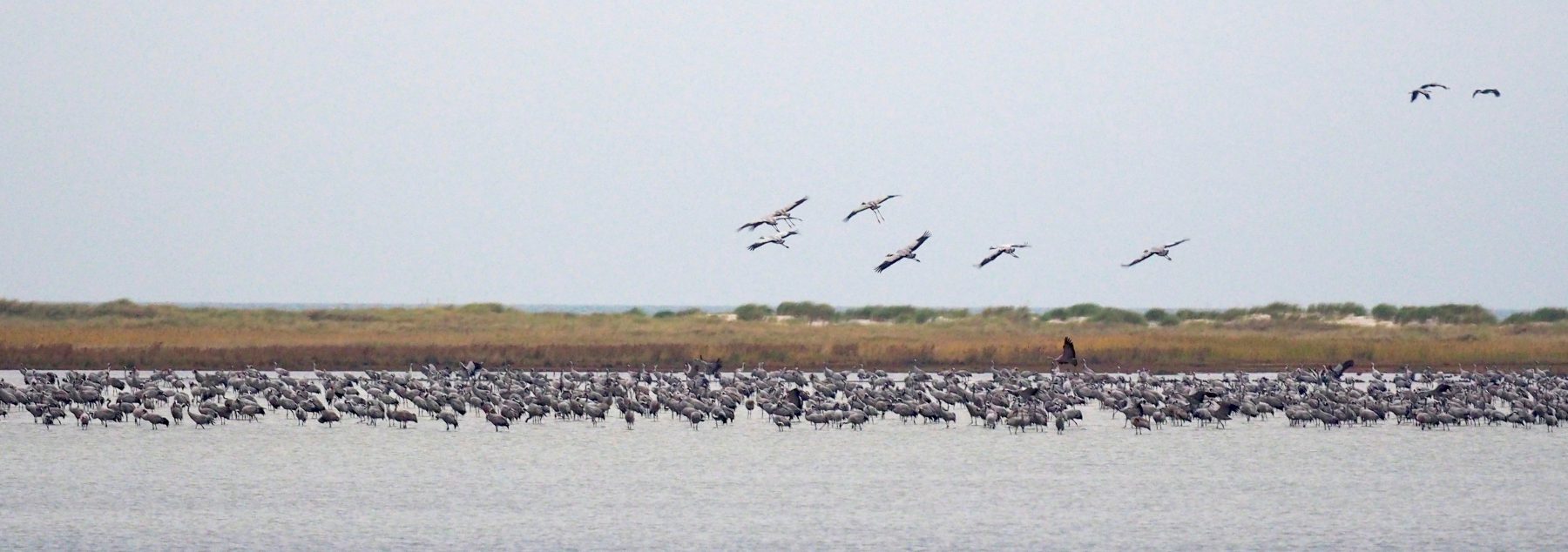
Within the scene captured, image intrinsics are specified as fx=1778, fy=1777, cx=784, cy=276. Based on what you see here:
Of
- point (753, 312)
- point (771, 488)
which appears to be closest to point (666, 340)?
point (753, 312)

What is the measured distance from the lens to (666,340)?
5831 centimetres

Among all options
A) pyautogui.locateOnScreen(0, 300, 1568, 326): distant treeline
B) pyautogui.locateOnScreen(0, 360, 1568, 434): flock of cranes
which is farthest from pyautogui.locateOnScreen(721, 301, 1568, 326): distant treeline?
pyautogui.locateOnScreen(0, 360, 1568, 434): flock of cranes

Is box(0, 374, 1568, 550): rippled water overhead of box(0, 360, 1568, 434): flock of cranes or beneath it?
beneath

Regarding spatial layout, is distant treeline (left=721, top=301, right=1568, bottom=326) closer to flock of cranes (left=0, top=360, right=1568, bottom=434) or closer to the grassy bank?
the grassy bank

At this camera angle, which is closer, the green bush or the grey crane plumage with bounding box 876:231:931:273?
the grey crane plumage with bounding box 876:231:931:273

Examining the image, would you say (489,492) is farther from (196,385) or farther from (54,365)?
(54,365)

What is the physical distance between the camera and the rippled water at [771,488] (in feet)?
64.9

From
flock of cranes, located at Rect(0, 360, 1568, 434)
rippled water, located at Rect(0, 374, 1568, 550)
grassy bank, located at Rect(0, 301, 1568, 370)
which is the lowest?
rippled water, located at Rect(0, 374, 1568, 550)

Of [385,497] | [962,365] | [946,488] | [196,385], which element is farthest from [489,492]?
[962,365]

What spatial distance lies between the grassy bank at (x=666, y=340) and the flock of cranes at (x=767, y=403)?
10728 millimetres

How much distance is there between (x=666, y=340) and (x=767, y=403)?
25.0 meters

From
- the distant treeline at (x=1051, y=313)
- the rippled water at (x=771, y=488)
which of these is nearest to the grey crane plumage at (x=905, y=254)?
the rippled water at (x=771, y=488)

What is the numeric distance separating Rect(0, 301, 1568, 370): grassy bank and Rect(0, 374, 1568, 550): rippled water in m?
17.0

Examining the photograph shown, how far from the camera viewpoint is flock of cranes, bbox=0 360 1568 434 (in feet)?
107
